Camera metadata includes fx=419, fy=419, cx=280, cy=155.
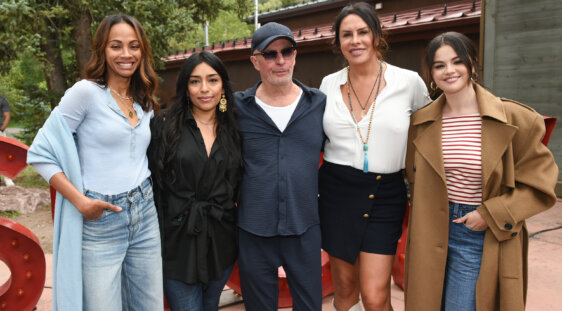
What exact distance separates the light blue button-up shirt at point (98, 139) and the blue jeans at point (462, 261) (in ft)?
5.37

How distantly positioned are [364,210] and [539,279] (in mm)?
2369

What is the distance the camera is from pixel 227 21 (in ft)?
102

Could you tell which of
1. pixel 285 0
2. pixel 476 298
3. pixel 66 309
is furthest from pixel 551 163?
pixel 285 0

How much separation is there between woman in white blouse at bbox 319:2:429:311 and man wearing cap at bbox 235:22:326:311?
13cm

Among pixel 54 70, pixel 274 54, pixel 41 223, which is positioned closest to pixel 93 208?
pixel 274 54

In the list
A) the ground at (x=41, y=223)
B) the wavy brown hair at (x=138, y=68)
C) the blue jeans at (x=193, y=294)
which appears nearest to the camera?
the wavy brown hair at (x=138, y=68)

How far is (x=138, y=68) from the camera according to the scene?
2285mm

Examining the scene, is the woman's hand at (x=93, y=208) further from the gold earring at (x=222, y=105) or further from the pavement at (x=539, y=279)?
the pavement at (x=539, y=279)

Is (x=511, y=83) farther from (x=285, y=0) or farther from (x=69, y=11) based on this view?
(x=285, y=0)

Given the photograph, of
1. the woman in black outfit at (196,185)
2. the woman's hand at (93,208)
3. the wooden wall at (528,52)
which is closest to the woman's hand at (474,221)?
the woman in black outfit at (196,185)

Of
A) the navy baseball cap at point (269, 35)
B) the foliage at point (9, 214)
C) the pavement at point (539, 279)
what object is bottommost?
the foliage at point (9, 214)

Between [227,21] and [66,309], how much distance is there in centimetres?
3097

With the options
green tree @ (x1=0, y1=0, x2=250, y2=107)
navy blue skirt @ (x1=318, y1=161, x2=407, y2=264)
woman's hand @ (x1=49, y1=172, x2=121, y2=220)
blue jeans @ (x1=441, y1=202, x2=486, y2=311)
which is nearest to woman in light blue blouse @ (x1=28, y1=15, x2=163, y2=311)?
woman's hand @ (x1=49, y1=172, x2=121, y2=220)

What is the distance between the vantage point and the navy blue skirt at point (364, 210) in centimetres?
239
